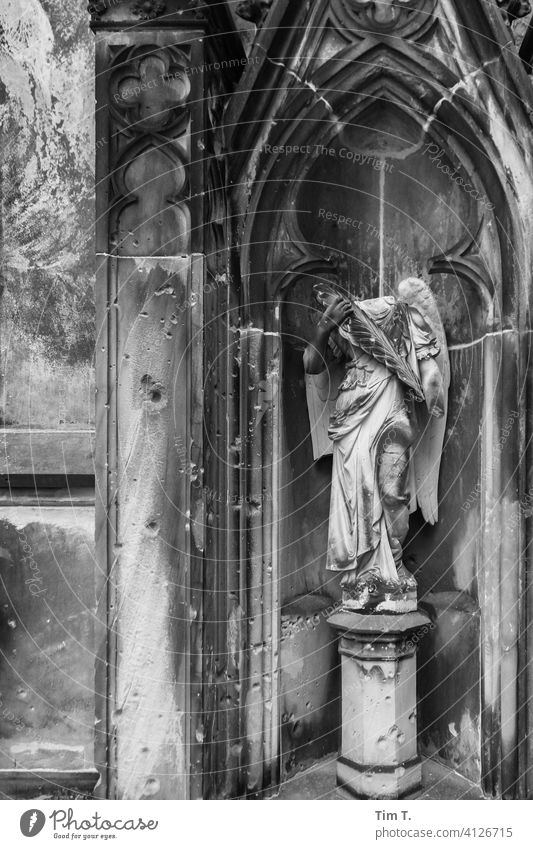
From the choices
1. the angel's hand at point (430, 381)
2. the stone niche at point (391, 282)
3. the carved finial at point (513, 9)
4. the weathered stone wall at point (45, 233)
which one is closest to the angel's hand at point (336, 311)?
the stone niche at point (391, 282)

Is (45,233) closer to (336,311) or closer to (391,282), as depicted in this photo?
(336,311)

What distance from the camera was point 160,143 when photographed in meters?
4.17

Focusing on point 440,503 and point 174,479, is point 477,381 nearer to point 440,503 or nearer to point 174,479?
point 440,503

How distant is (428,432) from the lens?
488cm

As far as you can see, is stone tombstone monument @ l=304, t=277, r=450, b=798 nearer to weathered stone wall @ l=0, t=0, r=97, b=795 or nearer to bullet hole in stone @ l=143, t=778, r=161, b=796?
bullet hole in stone @ l=143, t=778, r=161, b=796

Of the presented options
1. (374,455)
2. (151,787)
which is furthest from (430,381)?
(151,787)

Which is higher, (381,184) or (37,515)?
(381,184)

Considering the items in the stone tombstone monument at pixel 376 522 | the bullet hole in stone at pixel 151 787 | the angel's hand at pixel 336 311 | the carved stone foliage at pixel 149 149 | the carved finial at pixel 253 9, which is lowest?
the bullet hole in stone at pixel 151 787

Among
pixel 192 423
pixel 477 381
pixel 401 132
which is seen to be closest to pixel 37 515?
pixel 192 423

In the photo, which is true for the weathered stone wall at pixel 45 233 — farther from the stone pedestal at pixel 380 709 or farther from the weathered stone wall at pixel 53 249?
the stone pedestal at pixel 380 709

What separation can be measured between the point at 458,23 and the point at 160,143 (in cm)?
169

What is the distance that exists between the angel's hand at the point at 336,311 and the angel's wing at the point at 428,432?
0.43 m

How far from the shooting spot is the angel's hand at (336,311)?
460cm
